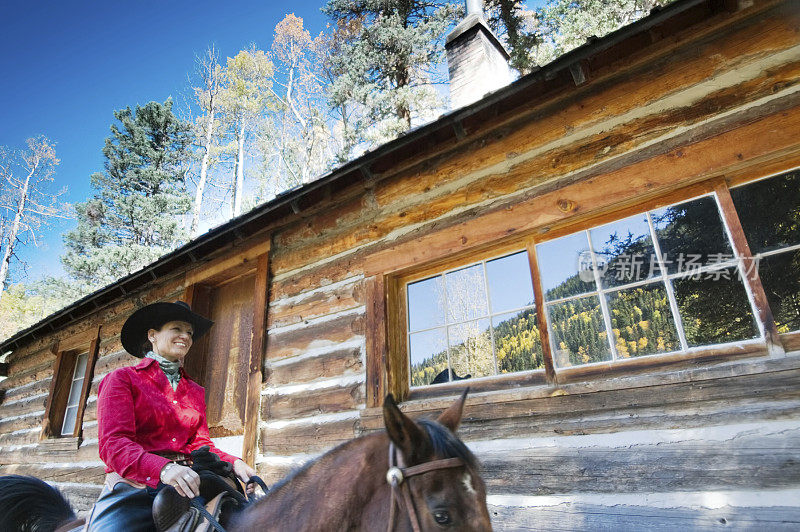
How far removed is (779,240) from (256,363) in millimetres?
4735

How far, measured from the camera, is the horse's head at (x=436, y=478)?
1.45 meters

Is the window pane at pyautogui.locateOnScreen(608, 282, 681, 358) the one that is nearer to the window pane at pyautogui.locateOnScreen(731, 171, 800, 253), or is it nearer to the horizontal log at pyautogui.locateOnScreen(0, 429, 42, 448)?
the window pane at pyautogui.locateOnScreen(731, 171, 800, 253)

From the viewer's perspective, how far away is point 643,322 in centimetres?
290

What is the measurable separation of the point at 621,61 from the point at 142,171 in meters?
26.5

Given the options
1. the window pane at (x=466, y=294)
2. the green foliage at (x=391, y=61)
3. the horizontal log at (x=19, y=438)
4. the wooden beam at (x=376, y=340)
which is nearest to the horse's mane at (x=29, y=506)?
the wooden beam at (x=376, y=340)

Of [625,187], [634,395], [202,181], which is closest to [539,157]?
[625,187]

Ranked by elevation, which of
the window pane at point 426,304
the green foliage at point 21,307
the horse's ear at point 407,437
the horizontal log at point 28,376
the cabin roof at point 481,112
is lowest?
the horse's ear at point 407,437

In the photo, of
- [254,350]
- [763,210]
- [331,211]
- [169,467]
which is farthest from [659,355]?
[254,350]

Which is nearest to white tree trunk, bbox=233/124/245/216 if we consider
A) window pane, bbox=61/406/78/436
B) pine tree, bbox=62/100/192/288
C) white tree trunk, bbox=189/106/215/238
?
white tree trunk, bbox=189/106/215/238

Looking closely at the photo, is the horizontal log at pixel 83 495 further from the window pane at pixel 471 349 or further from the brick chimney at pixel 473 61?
the brick chimney at pixel 473 61

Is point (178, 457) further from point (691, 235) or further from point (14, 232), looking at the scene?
point (14, 232)

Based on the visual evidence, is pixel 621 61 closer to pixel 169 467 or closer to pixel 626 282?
pixel 626 282

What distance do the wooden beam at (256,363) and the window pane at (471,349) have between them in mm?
2341

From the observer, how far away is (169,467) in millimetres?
2115
